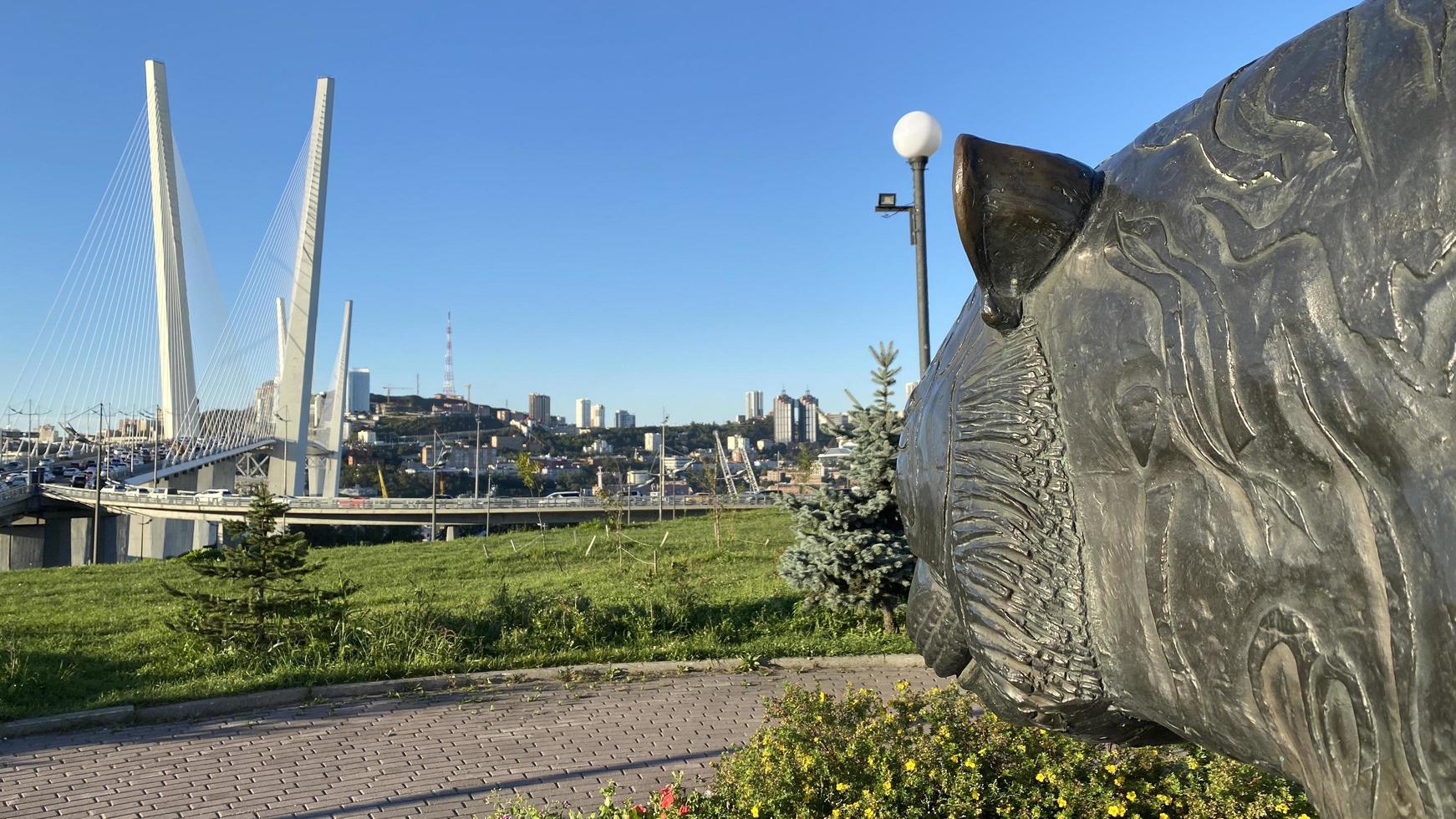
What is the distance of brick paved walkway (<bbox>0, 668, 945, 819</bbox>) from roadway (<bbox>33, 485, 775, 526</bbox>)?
2515 centimetres

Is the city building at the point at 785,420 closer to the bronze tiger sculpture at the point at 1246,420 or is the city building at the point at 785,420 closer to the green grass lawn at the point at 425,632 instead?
the green grass lawn at the point at 425,632

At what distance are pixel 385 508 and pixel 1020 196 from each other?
37.5 metres

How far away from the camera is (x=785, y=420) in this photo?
7556cm

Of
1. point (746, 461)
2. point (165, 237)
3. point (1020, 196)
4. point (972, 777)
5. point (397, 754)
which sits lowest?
point (397, 754)

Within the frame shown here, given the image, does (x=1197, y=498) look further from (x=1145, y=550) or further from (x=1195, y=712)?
(x=1195, y=712)

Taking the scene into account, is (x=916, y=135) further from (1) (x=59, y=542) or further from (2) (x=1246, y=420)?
(1) (x=59, y=542)

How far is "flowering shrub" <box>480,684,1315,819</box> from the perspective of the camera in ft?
13.2

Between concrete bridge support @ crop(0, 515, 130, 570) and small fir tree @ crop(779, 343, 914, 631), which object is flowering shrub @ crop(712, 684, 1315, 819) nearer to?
small fir tree @ crop(779, 343, 914, 631)

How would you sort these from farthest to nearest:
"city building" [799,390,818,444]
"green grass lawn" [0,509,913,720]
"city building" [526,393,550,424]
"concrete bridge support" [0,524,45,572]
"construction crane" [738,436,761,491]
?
1. "city building" [526,393,550,424]
2. "city building" [799,390,818,444]
3. "construction crane" [738,436,761,491]
4. "concrete bridge support" [0,524,45,572]
5. "green grass lawn" [0,509,913,720]

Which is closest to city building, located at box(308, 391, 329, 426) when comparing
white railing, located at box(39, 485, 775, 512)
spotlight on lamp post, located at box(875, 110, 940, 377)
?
white railing, located at box(39, 485, 775, 512)

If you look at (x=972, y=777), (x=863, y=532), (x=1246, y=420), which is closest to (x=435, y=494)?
(x=863, y=532)

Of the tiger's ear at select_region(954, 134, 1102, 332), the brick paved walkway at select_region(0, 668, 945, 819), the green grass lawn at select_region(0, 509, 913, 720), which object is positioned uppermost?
the tiger's ear at select_region(954, 134, 1102, 332)

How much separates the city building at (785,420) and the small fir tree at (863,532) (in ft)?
206

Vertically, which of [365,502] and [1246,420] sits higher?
[1246,420]
